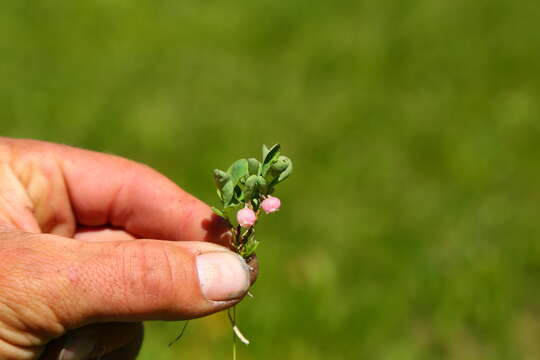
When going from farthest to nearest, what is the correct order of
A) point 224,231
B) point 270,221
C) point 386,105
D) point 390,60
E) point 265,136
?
point 390,60, point 386,105, point 265,136, point 270,221, point 224,231

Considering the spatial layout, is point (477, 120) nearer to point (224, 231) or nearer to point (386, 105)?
point (386, 105)

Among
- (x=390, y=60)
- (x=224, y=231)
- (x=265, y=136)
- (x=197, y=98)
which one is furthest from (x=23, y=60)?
(x=224, y=231)

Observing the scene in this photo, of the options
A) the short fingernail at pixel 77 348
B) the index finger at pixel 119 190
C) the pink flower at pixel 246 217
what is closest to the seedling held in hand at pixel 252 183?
the pink flower at pixel 246 217

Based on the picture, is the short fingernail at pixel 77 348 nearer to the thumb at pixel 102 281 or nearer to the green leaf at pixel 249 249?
the thumb at pixel 102 281

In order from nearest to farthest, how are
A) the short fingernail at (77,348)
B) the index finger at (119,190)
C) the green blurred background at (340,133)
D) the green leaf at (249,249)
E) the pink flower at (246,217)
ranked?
1. the pink flower at (246,217)
2. the green leaf at (249,249)
3. the short fingernail at (77,348)
4. the index finger at (119,190)
5. the green blurred background at (340,133)

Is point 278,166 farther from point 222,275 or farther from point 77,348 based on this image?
point 77,348

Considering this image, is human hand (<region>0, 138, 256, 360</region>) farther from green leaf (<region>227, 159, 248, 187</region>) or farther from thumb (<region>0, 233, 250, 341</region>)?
green leaf (<region>227, 159, 248, 187</region>)
